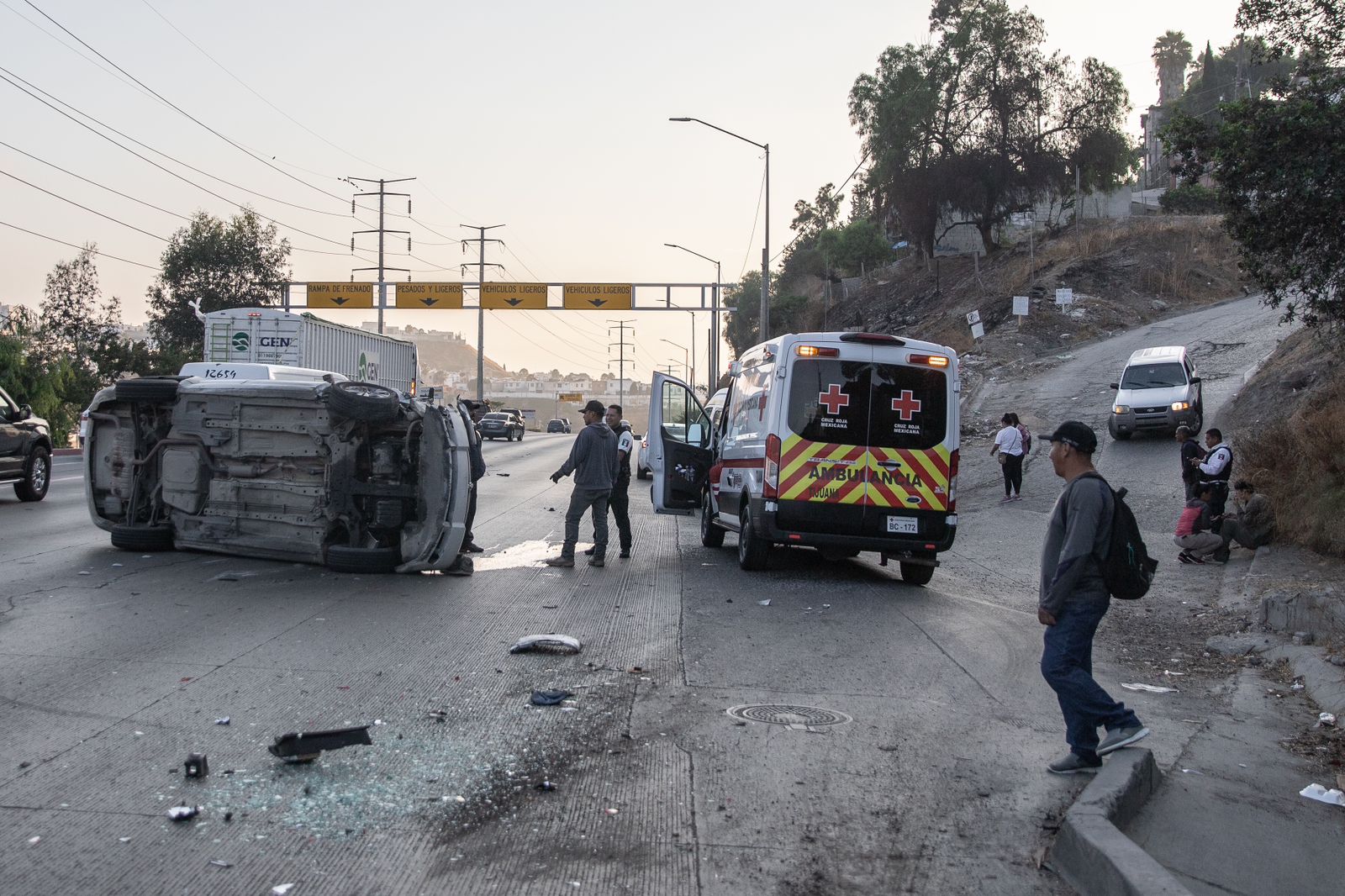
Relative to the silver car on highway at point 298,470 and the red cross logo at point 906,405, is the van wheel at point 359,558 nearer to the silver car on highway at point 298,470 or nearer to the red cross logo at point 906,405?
the silver car on highway at point 298,470

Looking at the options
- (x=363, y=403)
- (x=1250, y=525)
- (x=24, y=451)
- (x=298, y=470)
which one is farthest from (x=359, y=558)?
(x=1250, y=525)

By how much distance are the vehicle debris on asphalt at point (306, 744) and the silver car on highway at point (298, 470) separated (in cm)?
558

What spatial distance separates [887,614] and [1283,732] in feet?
12.8

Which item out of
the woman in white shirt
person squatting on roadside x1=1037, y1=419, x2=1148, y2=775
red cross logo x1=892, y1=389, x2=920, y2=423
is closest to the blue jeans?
person squatting on roadside x1=1037, y1=419, x2=1148, y2=775

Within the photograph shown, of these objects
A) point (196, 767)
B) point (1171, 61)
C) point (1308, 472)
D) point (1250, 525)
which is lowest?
point (196, 767)

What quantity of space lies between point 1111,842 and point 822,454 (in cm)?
748

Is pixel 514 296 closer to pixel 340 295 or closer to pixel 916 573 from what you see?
pixel 340 295

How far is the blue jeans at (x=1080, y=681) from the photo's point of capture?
5.34 metres

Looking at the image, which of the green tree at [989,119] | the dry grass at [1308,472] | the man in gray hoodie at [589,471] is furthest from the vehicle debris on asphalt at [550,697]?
the green tree at [989,119]

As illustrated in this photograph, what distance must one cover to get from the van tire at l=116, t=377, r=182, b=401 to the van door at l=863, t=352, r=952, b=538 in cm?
707

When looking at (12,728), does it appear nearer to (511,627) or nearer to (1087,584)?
(511,627)

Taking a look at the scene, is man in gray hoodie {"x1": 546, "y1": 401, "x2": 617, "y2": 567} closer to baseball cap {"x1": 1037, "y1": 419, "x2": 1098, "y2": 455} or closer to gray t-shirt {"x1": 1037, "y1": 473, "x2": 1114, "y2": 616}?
baseball cap {"x1": 1037, "y1": 419, "x2": 1098, "y2": 455}

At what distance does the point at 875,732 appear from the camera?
6.04 m

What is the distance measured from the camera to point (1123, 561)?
536cm
